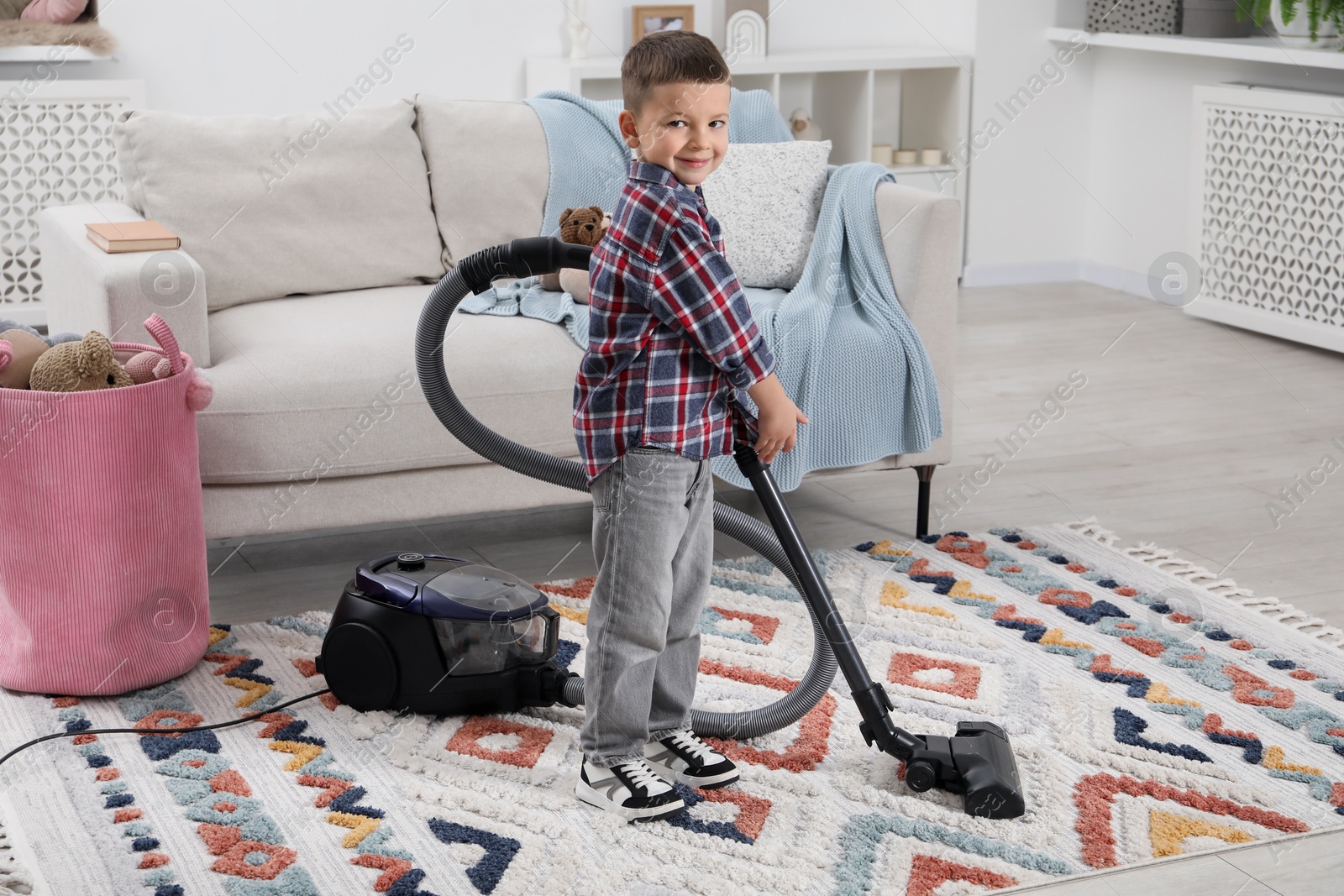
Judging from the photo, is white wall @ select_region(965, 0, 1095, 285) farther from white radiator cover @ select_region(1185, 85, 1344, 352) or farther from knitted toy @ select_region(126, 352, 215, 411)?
knitted toy @ select_region(126, 352, 215, 411)

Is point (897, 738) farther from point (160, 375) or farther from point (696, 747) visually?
point (160, 375)

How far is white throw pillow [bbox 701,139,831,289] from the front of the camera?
271 centimetres

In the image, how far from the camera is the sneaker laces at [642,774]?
1.62 m

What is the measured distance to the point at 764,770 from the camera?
1.73 meters

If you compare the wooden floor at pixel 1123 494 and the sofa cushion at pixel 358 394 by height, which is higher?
the sofa cushion at pixel 358 394

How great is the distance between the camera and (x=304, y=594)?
2322 millimetres

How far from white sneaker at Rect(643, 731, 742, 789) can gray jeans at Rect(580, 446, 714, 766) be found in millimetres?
17

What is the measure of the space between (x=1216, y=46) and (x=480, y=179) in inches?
101

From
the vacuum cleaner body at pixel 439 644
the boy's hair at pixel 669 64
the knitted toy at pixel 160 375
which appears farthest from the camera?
the knitted toy at pixel 160 375

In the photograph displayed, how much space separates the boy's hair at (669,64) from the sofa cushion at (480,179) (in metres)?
1.30

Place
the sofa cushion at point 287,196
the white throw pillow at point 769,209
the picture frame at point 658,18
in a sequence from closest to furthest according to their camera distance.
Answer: the sofa cushion at point 287,196, the white throw pillow at point 769,209, the picture frame at point 658,18

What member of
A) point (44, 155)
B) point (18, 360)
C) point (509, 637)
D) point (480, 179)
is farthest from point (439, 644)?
point (44, 155)

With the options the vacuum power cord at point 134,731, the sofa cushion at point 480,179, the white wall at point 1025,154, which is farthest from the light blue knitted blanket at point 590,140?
the white wall at point 1025,154

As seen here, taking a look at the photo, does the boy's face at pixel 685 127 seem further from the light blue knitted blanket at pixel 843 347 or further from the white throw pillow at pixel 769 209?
the white throw pillow at pixel 769 209
